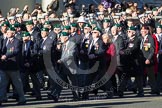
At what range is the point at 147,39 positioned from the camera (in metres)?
17.6

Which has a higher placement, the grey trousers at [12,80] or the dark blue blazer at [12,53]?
the dark blue blazer at [12,53]

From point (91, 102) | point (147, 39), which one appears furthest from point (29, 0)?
point (91, 102)

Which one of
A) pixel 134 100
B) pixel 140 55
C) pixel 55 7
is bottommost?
→ pixel 134 100

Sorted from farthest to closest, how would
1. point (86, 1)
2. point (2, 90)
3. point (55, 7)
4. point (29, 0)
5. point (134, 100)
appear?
point (86, 1), point (29, 0), point (55, 7), point (134, 100), point (2, 90)

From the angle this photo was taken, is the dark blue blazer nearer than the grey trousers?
Yes

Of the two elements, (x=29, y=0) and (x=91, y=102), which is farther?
(x=29, y=0)

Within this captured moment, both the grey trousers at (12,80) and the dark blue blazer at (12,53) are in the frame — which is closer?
the dark blue blazer at (12,53)

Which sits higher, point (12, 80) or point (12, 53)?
point (12, 53)

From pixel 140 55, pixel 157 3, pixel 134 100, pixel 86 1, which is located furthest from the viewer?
pixel 157 3

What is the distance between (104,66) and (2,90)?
2933 mm

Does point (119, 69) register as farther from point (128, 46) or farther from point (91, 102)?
point (91, 102)

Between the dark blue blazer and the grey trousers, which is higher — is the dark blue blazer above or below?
above

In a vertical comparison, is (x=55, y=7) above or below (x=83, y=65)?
above

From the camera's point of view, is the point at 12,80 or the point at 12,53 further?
the point at 12,80
